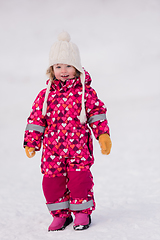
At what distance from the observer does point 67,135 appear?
9.06 feet

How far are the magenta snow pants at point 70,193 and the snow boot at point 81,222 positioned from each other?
0.04 metres

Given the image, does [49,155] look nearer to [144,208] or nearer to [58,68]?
[58,68]

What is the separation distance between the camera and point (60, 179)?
2816 millimetres

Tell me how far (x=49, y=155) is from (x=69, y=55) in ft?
2.62

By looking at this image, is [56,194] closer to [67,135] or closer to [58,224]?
[58,224]

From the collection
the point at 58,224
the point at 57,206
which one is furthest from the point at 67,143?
the point at 58,224

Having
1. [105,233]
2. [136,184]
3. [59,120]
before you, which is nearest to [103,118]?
[59,120]

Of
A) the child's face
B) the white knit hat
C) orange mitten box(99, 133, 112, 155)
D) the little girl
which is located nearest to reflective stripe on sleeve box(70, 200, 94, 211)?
the little girl

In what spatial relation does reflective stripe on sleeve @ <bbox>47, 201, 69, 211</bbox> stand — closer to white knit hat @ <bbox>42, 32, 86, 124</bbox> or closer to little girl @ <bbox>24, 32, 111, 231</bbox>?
little girl @ <bbox>24, 32, 111, 231</bbox>

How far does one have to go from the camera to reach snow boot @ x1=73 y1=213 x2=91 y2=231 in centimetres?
272

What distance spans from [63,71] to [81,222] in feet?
3.85

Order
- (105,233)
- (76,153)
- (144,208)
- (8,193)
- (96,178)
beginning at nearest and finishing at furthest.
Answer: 1. (105,233)
2. (76,153)
3. (144,208)
4. (8,193)
5. (96,178)

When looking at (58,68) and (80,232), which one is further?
(58,68)

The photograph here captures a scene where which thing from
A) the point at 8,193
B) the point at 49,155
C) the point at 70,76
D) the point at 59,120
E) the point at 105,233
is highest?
the point at 70,76
